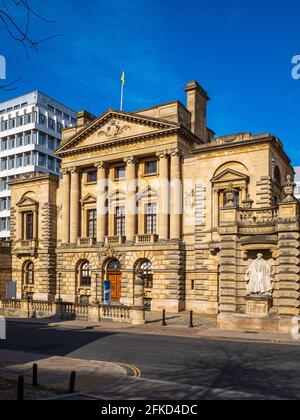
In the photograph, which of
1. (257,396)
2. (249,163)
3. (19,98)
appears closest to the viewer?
(257,396)

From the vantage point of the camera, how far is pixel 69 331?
90.1 feet

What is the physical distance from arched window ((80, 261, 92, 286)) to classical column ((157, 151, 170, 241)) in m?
9.46

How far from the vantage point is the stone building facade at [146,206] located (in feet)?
124

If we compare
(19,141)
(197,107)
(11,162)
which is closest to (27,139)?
(19,141)

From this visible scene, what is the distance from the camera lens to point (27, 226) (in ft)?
171

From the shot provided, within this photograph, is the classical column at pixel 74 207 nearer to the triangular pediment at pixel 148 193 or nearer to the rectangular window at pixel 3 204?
the triangular pediment at pixel 148 193

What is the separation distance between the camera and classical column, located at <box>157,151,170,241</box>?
136 ft

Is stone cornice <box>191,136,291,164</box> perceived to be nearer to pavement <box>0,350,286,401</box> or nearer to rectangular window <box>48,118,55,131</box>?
pavement <box>0,350,286,401</box>

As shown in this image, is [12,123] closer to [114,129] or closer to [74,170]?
[74,170]

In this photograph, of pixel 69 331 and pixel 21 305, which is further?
pixel 21 305

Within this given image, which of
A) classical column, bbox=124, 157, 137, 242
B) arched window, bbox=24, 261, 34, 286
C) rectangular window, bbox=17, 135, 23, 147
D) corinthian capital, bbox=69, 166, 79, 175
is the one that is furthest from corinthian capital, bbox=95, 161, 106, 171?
rectangular window, bbox=17, 135, 23, 147

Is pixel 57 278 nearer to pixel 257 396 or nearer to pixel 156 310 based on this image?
pixel 156 310

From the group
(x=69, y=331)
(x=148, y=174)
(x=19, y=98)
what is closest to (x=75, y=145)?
(x=148, y=174)

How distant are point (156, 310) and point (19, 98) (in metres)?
53.2
